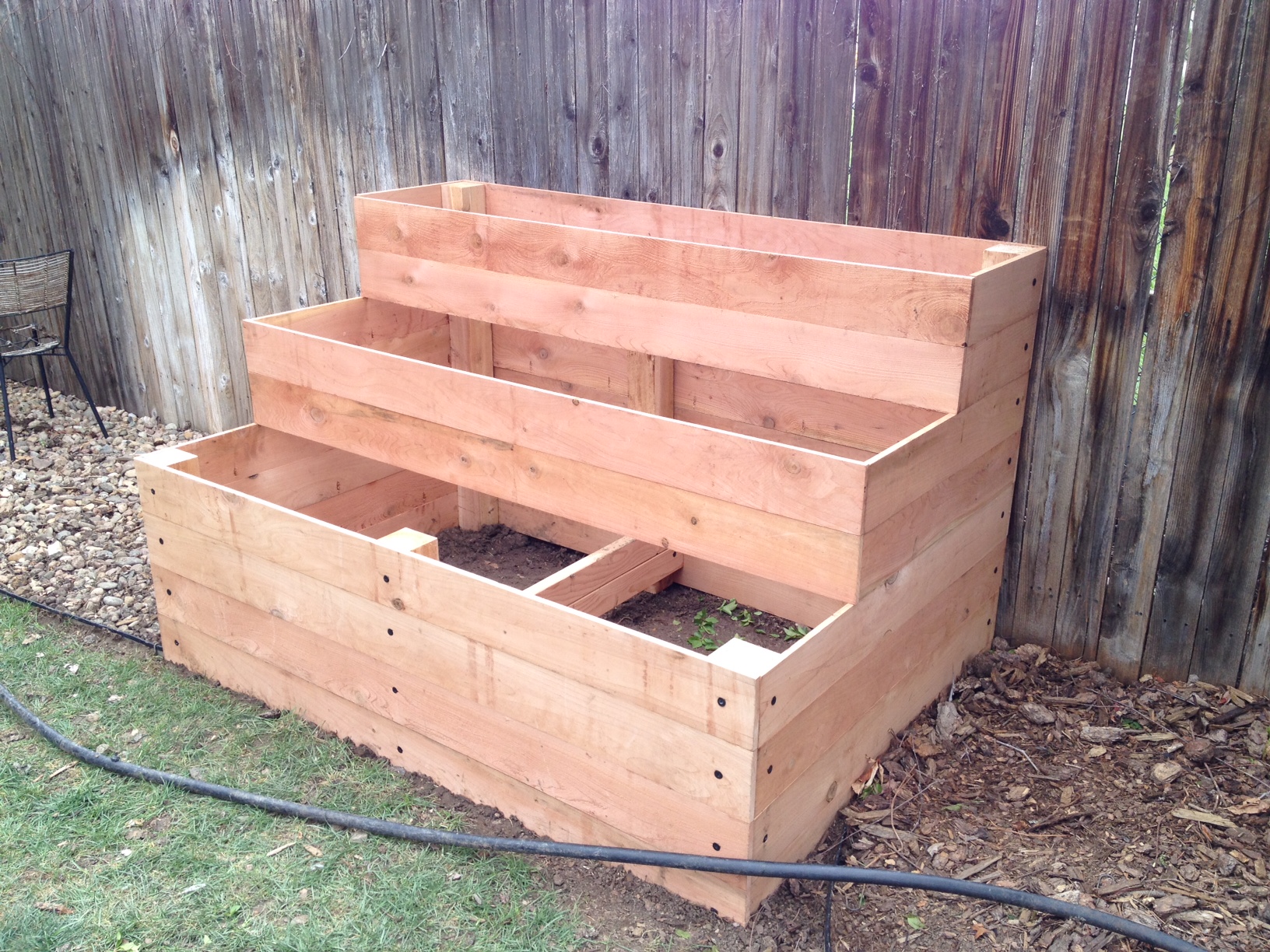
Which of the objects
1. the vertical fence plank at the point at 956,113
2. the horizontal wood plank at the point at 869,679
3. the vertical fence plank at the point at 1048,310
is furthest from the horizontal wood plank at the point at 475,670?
the vertical fence plank at the point at 956,113

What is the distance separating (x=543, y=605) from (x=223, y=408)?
13.0ft

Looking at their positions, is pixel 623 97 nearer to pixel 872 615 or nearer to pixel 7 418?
pixel 872 615

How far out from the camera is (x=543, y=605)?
2.80 meters

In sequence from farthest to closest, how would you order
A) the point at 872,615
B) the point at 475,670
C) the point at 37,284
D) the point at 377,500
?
the point at 37,284, the point at 377,500, the point at 475,670, the point at 872,615

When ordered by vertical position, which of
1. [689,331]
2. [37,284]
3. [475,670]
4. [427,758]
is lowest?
[427,758]

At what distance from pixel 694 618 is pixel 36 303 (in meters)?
4.52

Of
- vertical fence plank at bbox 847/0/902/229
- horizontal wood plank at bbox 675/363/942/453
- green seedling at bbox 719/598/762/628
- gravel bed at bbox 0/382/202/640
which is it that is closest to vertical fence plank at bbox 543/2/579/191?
horizontal wood plank at bbox 675/363/942/453

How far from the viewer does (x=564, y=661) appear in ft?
9.23

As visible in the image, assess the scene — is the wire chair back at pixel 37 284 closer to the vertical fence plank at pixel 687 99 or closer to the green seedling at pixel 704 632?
the vertical fence plank at pixel 687 99

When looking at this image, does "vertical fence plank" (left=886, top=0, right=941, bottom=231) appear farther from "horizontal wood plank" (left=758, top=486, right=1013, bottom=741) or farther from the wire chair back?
the wire chair back

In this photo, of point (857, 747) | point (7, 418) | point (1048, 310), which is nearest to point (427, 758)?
point (857, 747)

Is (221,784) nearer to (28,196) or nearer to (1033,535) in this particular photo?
(1033,535)

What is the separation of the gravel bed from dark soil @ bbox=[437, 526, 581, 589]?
47.1 inches

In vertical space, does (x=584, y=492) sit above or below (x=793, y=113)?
below
